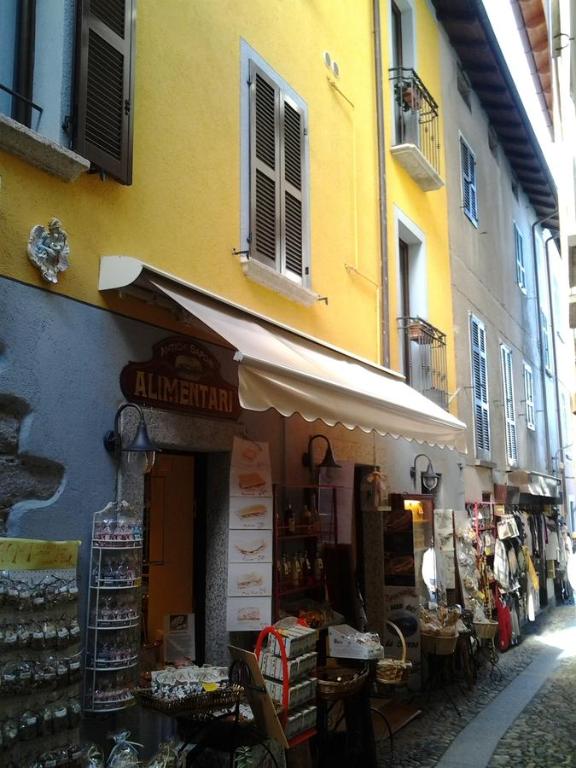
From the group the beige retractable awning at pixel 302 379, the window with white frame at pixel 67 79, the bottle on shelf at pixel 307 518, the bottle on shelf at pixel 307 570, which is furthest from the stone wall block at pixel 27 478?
the bottle on shelf at pixel 307 570

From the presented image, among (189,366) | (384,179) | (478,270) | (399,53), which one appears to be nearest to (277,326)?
(189,366)

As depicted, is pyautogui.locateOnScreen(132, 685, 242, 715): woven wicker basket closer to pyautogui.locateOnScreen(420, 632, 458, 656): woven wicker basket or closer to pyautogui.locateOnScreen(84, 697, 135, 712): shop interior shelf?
pyautogui.locateOnScreen(84, 697, 135, 712): shop interior shelf

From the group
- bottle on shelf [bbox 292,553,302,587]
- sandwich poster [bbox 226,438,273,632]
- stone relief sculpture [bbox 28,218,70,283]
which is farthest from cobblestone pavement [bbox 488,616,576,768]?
stone relief sculpture [bbox 28,218,70,283]

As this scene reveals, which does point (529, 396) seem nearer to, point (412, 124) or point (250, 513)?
point (412, 124)

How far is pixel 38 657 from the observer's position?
A: 3.56 meters

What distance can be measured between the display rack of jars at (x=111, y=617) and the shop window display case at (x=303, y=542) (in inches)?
68.8

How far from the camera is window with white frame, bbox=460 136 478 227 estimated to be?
12.4 metres

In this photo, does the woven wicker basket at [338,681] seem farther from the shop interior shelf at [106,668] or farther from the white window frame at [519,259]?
the white window frame at [519,259]

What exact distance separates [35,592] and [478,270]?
1076 cm

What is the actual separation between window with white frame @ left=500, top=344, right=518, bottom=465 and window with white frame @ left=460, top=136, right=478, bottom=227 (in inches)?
107

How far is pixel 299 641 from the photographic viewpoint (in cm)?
496

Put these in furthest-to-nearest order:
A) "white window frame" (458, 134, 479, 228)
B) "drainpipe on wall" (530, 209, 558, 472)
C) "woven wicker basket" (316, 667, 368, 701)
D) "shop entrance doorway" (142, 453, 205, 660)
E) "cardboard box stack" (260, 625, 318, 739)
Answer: "drainpipe on wall" (530, 209, 558, 472) < "white window frame" (458, 134, 479, 228) < "shop entrance doorway" (142, 453, 205, 660) < "woven wicker basket" (316, 667, 368, 701) < "cardboard box stack" (260, 625, 318, 739)

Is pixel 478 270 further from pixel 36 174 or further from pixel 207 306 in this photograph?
pixel 36 174

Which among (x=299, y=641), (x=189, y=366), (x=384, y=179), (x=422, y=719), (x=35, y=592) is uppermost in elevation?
(x=384, y=179)
